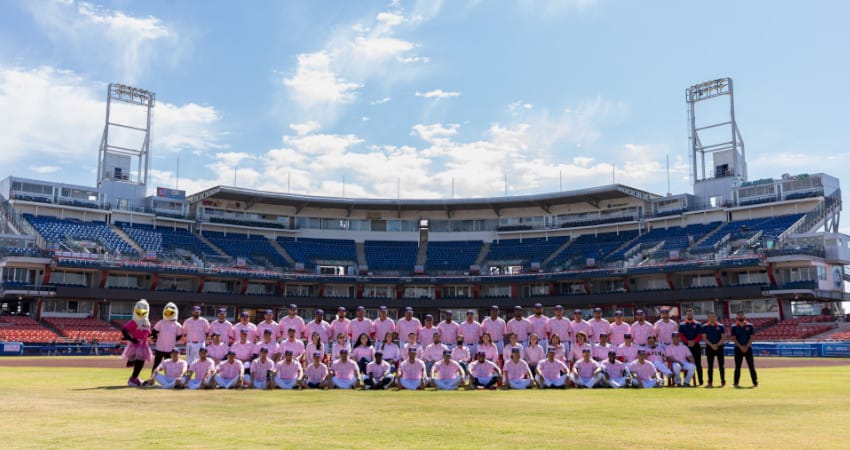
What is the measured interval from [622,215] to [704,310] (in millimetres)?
14781

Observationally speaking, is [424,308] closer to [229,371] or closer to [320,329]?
[320,329]

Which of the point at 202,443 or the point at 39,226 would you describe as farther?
the point at 39,226

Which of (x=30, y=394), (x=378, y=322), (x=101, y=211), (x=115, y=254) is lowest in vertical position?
(x=30, y=394)

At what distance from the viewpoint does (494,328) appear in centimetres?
2338

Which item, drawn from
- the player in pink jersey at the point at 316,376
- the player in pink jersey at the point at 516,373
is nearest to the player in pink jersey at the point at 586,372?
the player in pink jersey at the point at 516,373

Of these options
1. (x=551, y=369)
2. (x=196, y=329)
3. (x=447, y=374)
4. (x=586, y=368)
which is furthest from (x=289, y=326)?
(x=586, y=368)

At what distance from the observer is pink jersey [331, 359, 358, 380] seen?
19.8 m

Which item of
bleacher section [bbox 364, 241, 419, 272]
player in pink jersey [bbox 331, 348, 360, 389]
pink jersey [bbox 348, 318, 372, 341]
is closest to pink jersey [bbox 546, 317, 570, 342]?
pink jersey [bbox 348, 318, 372, 341]

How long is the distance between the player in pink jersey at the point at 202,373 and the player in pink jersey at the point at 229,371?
237mm

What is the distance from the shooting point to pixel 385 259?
75062 millimetres

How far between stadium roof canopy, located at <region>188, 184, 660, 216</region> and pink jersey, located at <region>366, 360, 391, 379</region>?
54881 millimetres

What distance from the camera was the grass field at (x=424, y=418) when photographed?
9.41 m

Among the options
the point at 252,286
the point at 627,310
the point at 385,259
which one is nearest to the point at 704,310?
the point at 627,310

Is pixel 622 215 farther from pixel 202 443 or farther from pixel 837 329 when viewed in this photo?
pixel 202 443
